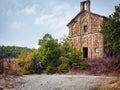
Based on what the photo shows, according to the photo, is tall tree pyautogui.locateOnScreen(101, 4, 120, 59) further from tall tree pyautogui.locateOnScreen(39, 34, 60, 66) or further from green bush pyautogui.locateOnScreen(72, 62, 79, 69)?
tall tree pyautogui.locateOnScreen(39, 34, 60, 66)

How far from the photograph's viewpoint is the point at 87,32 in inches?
1928

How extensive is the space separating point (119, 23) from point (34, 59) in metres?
12.4

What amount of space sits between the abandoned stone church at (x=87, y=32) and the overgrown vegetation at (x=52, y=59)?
9066 mm

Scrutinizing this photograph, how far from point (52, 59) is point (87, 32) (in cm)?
1365

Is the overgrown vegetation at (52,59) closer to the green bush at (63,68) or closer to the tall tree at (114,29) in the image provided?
the green bush at (63,68)

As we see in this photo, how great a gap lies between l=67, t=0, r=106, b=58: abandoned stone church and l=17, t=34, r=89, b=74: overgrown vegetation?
9.07 m

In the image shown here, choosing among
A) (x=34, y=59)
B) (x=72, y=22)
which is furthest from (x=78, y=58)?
(x=72, y=22)

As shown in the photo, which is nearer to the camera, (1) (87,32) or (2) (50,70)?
(2) (50,70)

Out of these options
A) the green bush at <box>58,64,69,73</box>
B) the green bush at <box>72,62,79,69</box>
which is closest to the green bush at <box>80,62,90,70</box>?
the green bush at <box>72,62,79,69</box>

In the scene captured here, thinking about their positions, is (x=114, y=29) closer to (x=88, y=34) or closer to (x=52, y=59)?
(x=52, y=59)

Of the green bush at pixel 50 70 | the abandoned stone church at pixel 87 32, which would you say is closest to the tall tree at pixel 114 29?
the green bush at pixel 50 70

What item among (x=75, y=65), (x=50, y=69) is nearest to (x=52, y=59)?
(x=50, y=69)

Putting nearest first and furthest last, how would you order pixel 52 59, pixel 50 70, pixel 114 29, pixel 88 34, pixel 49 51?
pixel 114 29
pixel 50 70
pixel 49 51
pixel 52 59
pixel 88 34

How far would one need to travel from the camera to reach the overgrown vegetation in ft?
120
